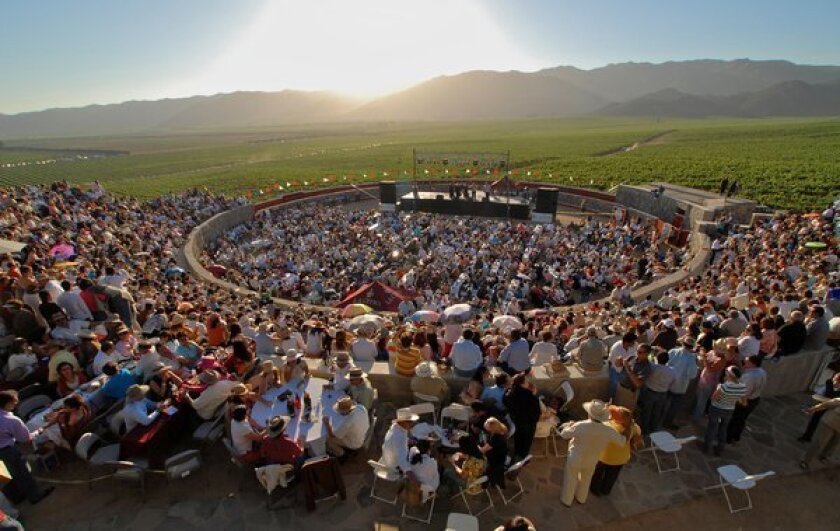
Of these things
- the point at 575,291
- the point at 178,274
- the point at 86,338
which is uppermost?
the point at 86,338

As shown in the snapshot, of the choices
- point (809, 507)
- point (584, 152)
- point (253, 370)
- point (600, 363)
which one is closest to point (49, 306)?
point (253, 370)

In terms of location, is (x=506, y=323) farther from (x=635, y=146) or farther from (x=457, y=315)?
(x=635, y=146)

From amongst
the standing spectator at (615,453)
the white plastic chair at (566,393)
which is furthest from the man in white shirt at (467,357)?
the standing spectator at (615,453)

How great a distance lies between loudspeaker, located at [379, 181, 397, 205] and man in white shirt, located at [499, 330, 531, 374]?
29018mm

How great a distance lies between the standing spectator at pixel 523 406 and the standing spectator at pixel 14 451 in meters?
6.00

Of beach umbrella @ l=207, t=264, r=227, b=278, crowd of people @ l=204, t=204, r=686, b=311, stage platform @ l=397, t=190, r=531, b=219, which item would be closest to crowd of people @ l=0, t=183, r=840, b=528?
crowd of people @ l=204, t=204, r=686, b=311

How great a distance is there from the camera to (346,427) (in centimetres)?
559

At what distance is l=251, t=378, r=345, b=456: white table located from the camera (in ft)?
18.5

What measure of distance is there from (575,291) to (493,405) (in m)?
13.8

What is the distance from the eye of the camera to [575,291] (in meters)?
18.2

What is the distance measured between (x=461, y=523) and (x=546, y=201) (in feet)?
Answer: 92.2

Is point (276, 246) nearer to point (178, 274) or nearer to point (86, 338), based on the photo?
point (178, 274)

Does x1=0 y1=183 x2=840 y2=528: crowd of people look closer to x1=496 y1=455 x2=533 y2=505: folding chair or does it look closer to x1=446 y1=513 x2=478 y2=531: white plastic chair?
x1=496 y1=455 x2=533 y2=505: folding chair

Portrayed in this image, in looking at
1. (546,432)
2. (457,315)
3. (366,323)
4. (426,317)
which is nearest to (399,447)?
(546,432)
